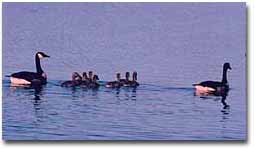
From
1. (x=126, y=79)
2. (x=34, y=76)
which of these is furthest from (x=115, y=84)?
(x=34, y=76)

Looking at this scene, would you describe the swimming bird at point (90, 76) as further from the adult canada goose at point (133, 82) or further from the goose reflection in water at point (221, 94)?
the goose reflection in water at point (221, 94)

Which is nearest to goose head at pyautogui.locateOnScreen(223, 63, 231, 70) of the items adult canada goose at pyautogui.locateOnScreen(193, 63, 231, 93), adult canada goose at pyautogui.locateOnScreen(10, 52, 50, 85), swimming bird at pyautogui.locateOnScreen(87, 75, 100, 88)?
adult canada goose at pyautogui.locateOnScreen(193, 63, 231, 93)

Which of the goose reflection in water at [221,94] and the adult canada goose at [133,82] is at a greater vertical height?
the adult canada goose at [133,82]


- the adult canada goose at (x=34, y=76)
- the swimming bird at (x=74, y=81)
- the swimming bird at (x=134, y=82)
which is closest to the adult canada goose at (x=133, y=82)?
the swimming bird at (x=134, y=82)

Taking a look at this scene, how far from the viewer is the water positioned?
512 centimetres

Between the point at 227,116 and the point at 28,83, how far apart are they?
584 mm

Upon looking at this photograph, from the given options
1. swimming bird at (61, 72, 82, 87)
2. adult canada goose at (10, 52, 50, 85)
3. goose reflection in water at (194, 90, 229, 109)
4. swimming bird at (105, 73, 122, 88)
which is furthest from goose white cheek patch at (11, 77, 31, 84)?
goose reflection in water at (194, 90, 229, 109)

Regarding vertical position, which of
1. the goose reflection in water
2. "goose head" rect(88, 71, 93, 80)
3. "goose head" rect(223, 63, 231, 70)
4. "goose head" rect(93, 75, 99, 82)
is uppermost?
"goose head" rect(223, 63, 231, 70)

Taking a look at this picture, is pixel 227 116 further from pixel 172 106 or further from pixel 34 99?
pixel 34 99

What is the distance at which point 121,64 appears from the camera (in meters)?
5.13

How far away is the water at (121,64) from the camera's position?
16.8 ft

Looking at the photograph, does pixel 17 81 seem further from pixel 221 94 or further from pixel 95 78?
pixel 221 94

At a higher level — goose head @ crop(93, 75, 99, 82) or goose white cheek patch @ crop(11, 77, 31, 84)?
goose head @ crop(93, 75, 99, 82)

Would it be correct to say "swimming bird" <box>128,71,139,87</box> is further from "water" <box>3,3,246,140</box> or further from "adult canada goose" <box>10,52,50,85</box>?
"adult canada goose" <box>10,52,50,85</box>
